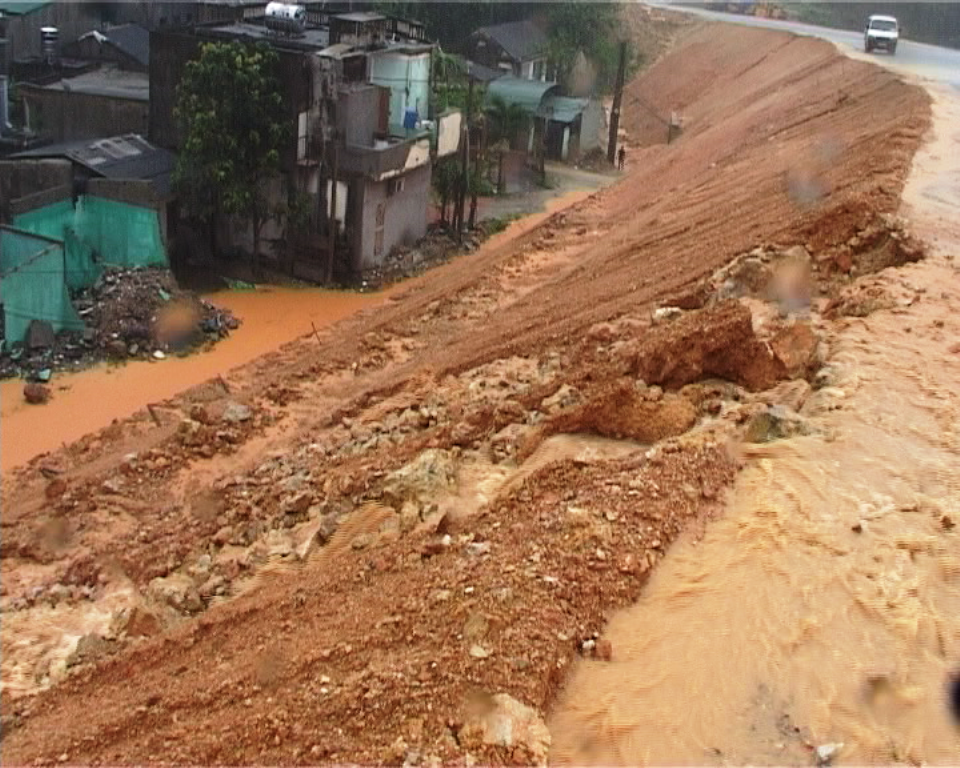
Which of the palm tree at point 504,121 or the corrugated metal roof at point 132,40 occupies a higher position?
the corrugated metal roof at point 132,40

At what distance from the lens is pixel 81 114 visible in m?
23.8

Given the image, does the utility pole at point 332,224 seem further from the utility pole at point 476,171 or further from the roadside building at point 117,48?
the roadside building at point 117,48

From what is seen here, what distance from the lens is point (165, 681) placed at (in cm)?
763

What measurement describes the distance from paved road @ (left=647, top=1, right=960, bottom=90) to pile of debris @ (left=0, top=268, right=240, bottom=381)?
63.3 feet

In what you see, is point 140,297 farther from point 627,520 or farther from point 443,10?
point 443,10

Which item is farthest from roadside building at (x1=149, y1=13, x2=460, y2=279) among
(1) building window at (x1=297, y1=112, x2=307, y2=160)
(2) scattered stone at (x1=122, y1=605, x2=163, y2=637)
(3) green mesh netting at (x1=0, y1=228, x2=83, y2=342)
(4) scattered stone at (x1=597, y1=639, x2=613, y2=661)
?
(4) scattered stone at (x1=597, y1=639, x2=613, y2=661)

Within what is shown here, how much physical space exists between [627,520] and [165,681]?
346 cm

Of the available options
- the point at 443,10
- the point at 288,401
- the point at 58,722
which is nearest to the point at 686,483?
the point at 58,722

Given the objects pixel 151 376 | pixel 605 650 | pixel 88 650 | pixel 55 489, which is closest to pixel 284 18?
pixel 151 376

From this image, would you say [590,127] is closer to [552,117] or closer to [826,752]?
[552,117]

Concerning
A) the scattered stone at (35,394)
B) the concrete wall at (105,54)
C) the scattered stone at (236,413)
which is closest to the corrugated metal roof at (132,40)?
the concrete wall at (105,54)

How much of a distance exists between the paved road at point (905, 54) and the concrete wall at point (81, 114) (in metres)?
19.2

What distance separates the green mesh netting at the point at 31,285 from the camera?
16562 millimetres

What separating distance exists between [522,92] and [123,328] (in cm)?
1866
